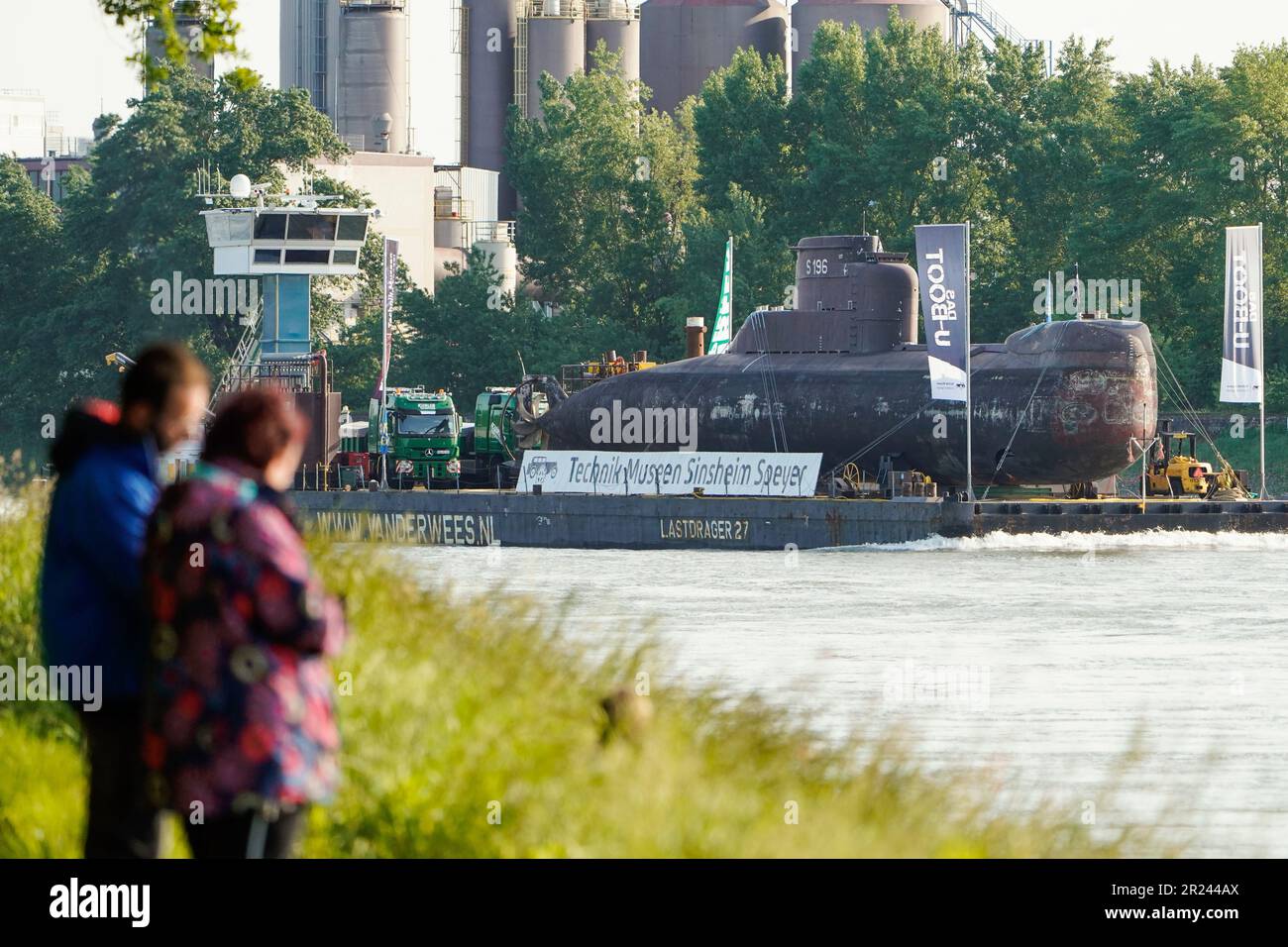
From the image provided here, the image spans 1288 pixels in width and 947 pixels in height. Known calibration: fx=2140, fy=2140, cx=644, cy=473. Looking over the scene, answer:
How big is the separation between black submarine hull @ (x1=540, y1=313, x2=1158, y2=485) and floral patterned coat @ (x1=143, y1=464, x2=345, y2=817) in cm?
4289

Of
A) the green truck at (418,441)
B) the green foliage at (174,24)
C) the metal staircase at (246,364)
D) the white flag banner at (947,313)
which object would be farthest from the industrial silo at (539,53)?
the green foliage at (174,24)

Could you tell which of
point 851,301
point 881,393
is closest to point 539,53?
point 851,301

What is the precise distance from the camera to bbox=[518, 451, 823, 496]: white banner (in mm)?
53312

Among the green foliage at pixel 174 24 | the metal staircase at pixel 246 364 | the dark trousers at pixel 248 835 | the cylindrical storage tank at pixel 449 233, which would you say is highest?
the cylindrical storage tank at pixel 449 233

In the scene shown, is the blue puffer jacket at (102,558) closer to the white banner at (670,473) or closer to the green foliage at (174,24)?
the green foliage at (174,24)

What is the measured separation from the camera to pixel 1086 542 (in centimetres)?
4822

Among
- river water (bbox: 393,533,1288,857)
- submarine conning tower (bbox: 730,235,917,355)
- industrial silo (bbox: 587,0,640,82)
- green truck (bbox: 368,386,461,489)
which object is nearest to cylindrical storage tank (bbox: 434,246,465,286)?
industrial silo (bbox: 587,0,640,82)

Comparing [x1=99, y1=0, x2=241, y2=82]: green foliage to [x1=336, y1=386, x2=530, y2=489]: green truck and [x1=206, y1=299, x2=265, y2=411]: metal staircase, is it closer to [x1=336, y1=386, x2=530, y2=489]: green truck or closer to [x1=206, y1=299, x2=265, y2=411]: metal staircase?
[x1=336, y1=386, x2=530, y2=489]: green truck

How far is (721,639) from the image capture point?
30391 millimetres

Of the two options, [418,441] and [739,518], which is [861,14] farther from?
[739,518]

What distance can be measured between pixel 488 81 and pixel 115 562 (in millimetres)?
110299

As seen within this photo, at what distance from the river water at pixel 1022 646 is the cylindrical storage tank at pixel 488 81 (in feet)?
220

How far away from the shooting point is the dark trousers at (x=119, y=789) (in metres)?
8.24
